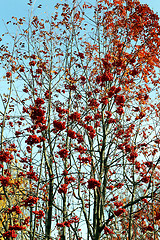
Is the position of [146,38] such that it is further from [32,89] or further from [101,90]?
[32,89]

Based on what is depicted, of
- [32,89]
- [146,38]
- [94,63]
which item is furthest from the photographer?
[94,63]

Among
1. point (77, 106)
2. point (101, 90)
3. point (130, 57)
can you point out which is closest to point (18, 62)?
point (77, 106)

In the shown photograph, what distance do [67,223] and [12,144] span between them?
237cm

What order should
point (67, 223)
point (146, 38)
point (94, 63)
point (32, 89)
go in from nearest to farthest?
point (67, 223) < point (146, 38) < point (32, 89) < point (94, 63)

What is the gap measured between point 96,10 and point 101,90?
222 centimetres

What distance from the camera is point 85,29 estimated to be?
21.9 ft

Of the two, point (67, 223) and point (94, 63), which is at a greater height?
point (94, 63)

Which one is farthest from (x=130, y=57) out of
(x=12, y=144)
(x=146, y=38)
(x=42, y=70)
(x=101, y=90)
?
(x=12, y=144)

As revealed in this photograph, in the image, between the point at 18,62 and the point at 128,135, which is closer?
the point at 128,135

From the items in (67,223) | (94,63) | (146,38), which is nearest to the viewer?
(67,223)

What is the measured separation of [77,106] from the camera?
6473 mm

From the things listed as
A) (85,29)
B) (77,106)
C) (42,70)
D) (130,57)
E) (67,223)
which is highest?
(85,29)

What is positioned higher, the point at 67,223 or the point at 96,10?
the point at 96,10

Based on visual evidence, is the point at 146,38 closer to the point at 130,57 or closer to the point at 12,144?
the point at 130,57
